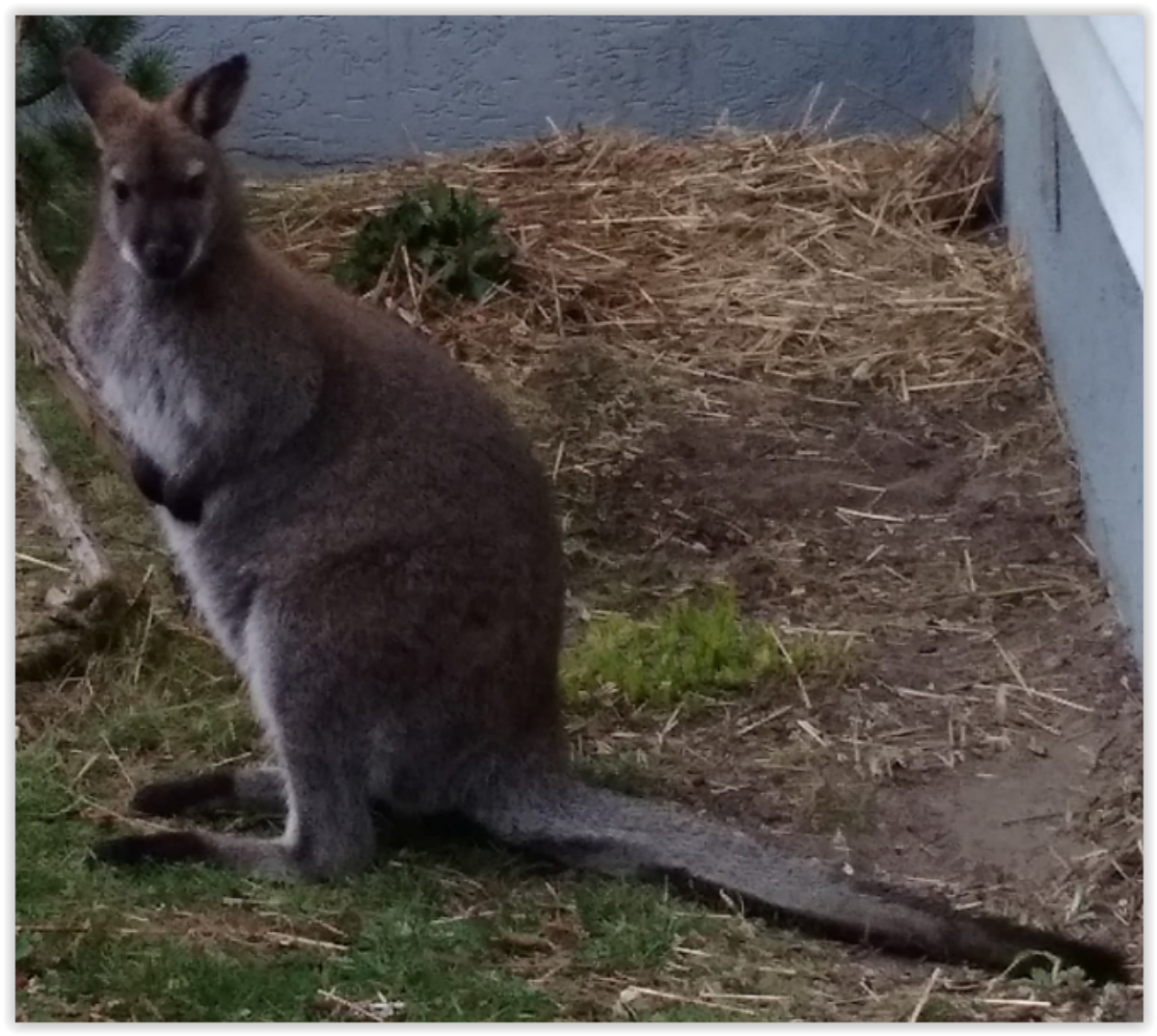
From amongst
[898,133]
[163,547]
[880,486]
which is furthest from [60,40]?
[898,133]

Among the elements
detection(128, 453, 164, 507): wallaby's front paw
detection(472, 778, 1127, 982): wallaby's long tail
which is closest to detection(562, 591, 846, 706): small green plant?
detection(472, 778, 1127, 982): wallaby's long tail

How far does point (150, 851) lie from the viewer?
154 inches

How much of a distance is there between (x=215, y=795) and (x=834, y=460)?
2.41 m

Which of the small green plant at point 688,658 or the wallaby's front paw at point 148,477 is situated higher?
the wallaby's front paw at point 148,477

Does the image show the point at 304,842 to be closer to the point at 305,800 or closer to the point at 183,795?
the point at 305,800

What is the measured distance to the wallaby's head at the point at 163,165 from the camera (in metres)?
3.92

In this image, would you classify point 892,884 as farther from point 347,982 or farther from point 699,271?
point 699,271

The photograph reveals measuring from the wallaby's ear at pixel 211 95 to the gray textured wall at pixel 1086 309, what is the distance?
197 centimetres

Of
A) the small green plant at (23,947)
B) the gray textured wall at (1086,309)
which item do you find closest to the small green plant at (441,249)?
the gray textured wall at (1086,309)

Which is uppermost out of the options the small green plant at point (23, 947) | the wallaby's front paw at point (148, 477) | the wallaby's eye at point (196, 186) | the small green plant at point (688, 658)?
the wallaby's eye at point (196, 186)

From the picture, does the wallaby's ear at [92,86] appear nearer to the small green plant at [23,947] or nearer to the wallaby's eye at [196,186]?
the wallaby's eye at [196,186]

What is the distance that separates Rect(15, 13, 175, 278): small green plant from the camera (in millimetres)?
5242

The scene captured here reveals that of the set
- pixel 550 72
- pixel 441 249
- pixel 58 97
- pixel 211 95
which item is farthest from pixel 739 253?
pixel 211 95

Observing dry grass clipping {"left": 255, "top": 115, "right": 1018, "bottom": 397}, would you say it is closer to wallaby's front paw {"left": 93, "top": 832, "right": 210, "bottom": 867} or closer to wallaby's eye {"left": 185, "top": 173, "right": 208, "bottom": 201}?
wallaby's eye {"left": 185, "top": 173, "right": 208, "bottom": 201}
